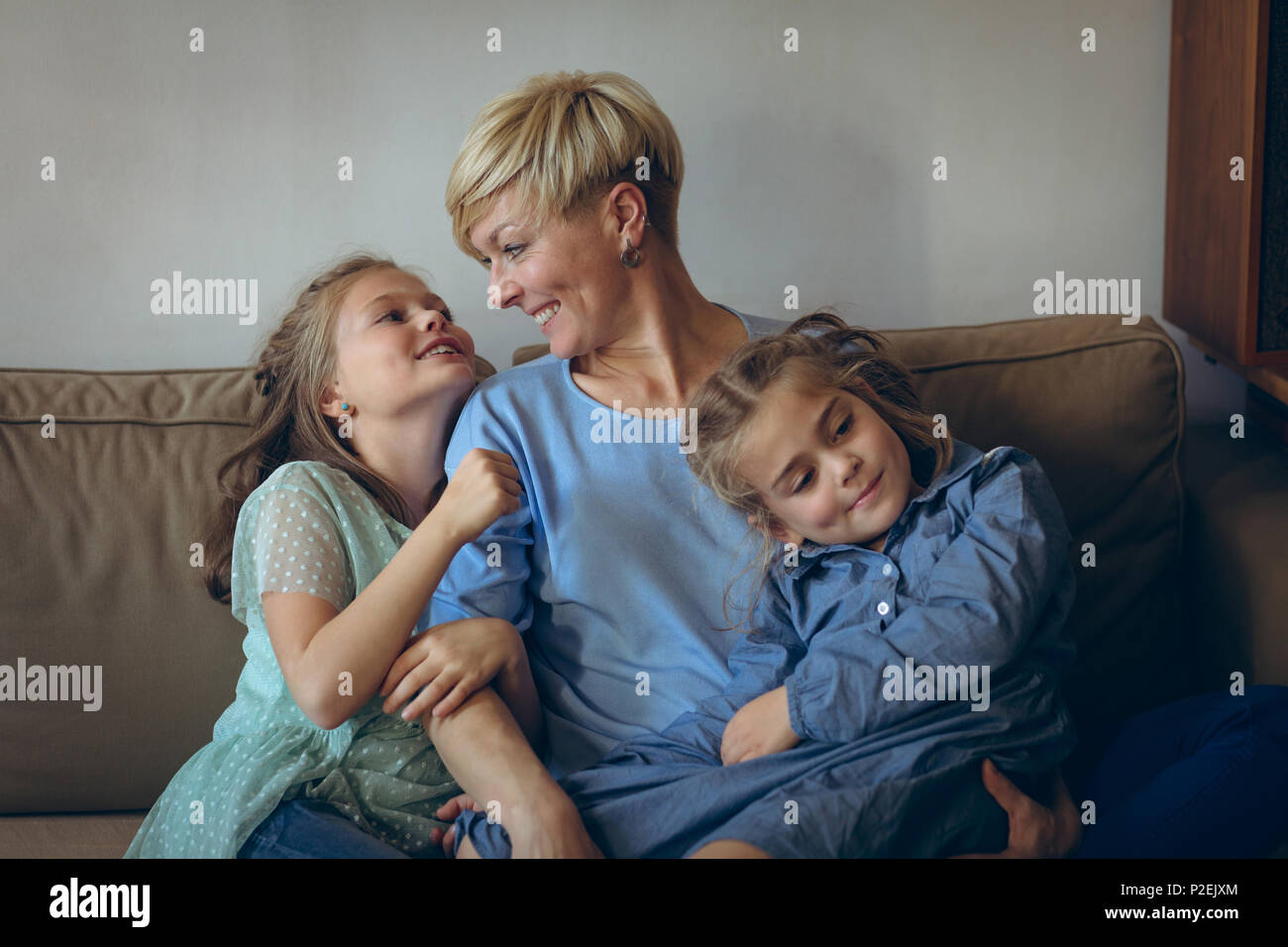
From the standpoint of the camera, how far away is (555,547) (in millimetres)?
1479

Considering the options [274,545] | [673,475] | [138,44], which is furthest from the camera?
[138,44]

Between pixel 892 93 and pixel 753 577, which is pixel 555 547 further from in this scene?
pixel 892 93

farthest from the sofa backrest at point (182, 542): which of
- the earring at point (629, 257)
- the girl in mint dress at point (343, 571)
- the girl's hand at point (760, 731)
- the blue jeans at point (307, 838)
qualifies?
the girl's hand at point (760, 731)

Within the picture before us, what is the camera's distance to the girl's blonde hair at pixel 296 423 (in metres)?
1.56

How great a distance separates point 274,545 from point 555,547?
367mm

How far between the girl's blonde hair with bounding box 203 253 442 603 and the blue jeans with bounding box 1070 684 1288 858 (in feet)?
3.35

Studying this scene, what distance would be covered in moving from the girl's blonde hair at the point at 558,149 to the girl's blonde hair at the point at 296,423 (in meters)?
0.23

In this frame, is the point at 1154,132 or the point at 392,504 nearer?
the point at 392,504

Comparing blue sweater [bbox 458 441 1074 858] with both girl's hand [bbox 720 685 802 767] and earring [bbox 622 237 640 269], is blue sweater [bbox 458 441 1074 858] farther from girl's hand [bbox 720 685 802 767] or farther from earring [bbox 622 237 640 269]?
earring [bbox 622 237 640 269]

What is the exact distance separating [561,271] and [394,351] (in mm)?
259

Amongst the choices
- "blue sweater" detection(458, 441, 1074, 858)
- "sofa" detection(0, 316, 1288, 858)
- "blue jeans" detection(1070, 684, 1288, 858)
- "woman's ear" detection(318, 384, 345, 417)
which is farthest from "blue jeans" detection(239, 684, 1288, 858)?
"woman's ear" detection(318, 384, 345, 417)

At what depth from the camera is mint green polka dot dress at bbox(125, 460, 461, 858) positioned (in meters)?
1.33
